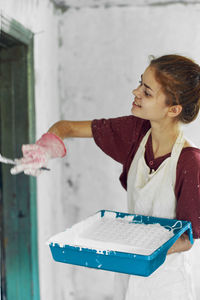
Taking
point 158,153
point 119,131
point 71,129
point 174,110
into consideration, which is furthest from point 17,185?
point 174,110

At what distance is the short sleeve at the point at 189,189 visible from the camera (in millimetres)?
1444

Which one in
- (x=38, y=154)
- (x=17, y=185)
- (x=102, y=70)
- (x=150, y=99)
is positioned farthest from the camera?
(x=102, y=70)

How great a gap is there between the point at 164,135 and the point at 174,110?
0.43ft

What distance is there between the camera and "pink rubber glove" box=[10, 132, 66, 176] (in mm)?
1333

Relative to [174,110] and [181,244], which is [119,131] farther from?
[181,244]

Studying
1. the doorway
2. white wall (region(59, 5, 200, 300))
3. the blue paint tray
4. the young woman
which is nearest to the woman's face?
the young woman

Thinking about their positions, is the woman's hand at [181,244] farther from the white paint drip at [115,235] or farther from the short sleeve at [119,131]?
the short sleeve at [119,131]

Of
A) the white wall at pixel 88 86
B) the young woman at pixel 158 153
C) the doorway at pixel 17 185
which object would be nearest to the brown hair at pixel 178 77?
the young woman at pixel 158 153

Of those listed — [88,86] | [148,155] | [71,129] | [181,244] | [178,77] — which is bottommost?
[181,244]

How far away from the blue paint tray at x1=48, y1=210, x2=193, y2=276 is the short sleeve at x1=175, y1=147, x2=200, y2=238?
3 cm

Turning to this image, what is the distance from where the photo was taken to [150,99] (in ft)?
4.98

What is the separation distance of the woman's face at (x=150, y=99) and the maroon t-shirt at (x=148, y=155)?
0.18 metres

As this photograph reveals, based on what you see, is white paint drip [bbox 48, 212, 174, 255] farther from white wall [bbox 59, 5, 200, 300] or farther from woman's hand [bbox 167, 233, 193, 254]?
white wall [bbox 59, 5, 200, 300]

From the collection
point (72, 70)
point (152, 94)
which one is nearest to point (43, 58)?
point (72, 70)
